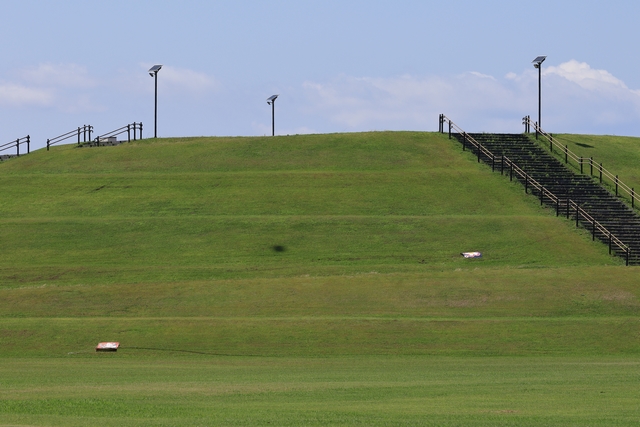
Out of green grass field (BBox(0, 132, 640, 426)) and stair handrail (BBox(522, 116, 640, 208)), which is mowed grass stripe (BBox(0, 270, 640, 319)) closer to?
green grass field (BBox(0, 132, 640, 426))

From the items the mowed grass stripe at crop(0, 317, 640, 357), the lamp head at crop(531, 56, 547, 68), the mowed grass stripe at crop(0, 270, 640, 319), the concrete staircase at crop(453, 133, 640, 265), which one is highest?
the lamp head at crop(531, 56, 547, 68)

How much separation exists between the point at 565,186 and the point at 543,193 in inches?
90.2

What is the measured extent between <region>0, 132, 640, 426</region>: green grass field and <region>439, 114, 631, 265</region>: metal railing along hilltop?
2.51 feet

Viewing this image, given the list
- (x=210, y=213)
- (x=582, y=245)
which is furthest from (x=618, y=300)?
(x=210, y=213)

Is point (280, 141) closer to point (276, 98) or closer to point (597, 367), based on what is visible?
point (276, 98)

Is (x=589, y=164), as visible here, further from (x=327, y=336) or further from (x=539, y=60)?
(x=327, y=336)

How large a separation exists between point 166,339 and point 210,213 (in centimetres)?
2170

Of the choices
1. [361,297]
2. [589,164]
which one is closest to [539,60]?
[589,164]

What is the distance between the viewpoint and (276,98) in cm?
8412

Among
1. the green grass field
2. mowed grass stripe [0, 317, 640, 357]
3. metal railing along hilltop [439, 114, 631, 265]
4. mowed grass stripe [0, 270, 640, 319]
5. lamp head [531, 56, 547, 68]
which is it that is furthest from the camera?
lamp head [531, 56, 547, 68]

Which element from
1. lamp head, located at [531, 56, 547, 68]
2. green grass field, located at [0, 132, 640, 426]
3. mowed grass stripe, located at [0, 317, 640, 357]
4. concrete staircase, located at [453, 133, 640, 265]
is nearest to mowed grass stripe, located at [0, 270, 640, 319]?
green grass field, located at [0, 132, 640, 426]

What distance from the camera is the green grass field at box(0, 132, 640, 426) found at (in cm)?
1981

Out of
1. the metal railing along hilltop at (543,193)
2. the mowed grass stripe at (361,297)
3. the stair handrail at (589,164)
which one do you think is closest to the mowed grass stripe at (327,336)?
the mowed grass stripe at (361,297)

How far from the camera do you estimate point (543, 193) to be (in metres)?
56.8
